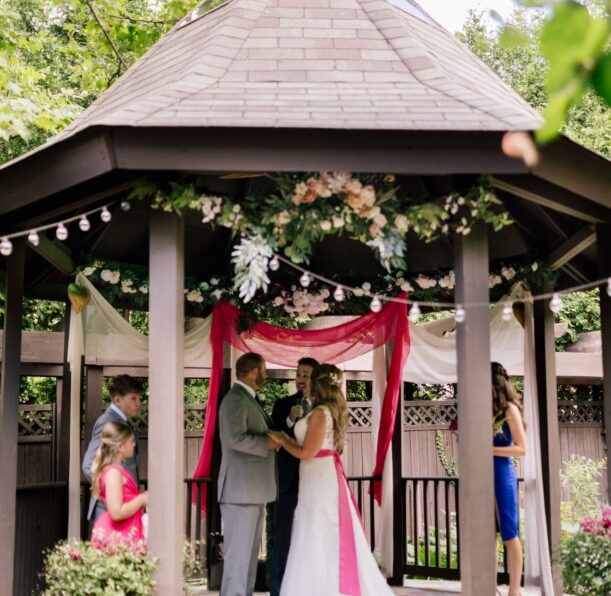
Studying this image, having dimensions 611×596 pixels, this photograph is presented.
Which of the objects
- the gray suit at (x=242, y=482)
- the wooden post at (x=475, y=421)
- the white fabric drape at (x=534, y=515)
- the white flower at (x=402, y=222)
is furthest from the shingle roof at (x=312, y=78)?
the white fabric drape at (x=534, y=515)

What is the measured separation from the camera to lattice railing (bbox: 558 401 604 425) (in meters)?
13.2

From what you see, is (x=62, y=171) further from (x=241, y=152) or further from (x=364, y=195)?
(x=364, y=195)

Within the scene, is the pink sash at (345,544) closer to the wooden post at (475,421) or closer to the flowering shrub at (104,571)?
the wooden post at (475,421)

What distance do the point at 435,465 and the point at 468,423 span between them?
8111 mm

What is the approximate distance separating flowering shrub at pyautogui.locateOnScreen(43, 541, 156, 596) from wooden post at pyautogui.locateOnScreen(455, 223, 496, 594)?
1703mm

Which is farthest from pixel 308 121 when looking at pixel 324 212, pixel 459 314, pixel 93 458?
pixel 93 458

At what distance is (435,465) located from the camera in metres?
12.6

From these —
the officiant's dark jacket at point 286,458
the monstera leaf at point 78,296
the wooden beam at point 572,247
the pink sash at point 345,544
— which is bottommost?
the pink sash at point 345,544

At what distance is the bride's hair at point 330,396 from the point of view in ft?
21.3

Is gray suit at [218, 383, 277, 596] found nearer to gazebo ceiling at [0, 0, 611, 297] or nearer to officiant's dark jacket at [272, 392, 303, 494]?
officiant's dark jacket at [272, 392, 303, 494]

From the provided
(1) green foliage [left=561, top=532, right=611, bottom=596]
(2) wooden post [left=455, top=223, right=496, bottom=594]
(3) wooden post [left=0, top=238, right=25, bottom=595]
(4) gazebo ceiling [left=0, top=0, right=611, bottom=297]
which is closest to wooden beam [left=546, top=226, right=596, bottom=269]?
(4) gazebo ceiling [left=0, top=0, right=611, bottom=297]

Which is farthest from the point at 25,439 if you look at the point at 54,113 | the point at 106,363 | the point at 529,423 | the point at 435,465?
the point at 435,465

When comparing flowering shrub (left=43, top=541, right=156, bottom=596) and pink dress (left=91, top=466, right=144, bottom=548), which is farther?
pink dress (left=91, top=466, right=144, bottom=548)

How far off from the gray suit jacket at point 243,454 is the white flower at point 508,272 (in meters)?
2.36
